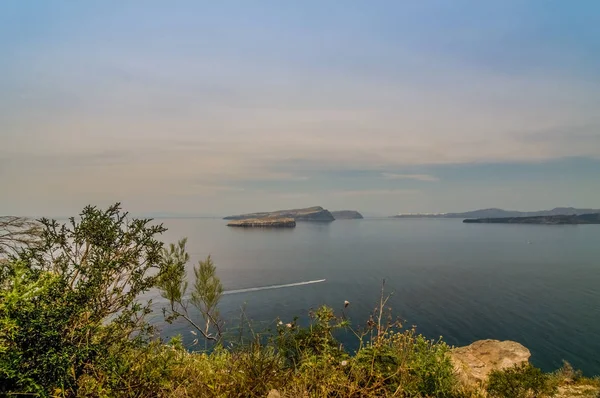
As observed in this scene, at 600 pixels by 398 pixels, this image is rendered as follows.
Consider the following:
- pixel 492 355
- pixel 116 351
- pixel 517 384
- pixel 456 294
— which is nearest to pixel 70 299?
pixel 116 351

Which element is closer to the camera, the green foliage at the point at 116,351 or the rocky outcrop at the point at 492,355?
the green foliage at the point at 116,351

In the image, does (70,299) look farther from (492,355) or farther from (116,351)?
(492,355)

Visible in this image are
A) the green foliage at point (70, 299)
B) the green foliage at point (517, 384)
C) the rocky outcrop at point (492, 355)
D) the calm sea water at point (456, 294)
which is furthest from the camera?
the calm sea water at point (456, 294)

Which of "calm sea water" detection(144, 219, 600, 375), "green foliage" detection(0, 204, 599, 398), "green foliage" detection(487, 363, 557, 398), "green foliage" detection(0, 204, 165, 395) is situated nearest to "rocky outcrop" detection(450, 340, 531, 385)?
"calm sea water" detection(144, 219, 600, 375)

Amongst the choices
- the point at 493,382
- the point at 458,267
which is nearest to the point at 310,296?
the point at 458,267

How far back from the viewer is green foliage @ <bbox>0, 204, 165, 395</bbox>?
122 inches

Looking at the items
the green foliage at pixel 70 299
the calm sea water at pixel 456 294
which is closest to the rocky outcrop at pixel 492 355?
the calm sea water at pixel 456 294

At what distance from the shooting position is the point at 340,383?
13.6 ft

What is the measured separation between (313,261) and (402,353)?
69.8 metres

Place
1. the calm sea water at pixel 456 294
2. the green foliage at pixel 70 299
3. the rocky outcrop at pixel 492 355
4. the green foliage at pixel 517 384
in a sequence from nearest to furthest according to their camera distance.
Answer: the green foliage at pixel 70 299 < the green foliage at pixel 517 384 < the rocky outcrop at pixel 492 355 < the calm sea water at pixel 456 294

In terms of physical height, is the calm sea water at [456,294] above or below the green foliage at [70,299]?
below

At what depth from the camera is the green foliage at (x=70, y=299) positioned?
3.09m

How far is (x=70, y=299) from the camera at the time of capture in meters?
3.59

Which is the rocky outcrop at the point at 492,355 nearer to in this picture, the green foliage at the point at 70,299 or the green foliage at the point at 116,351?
the green foliage at the point at 116,351
